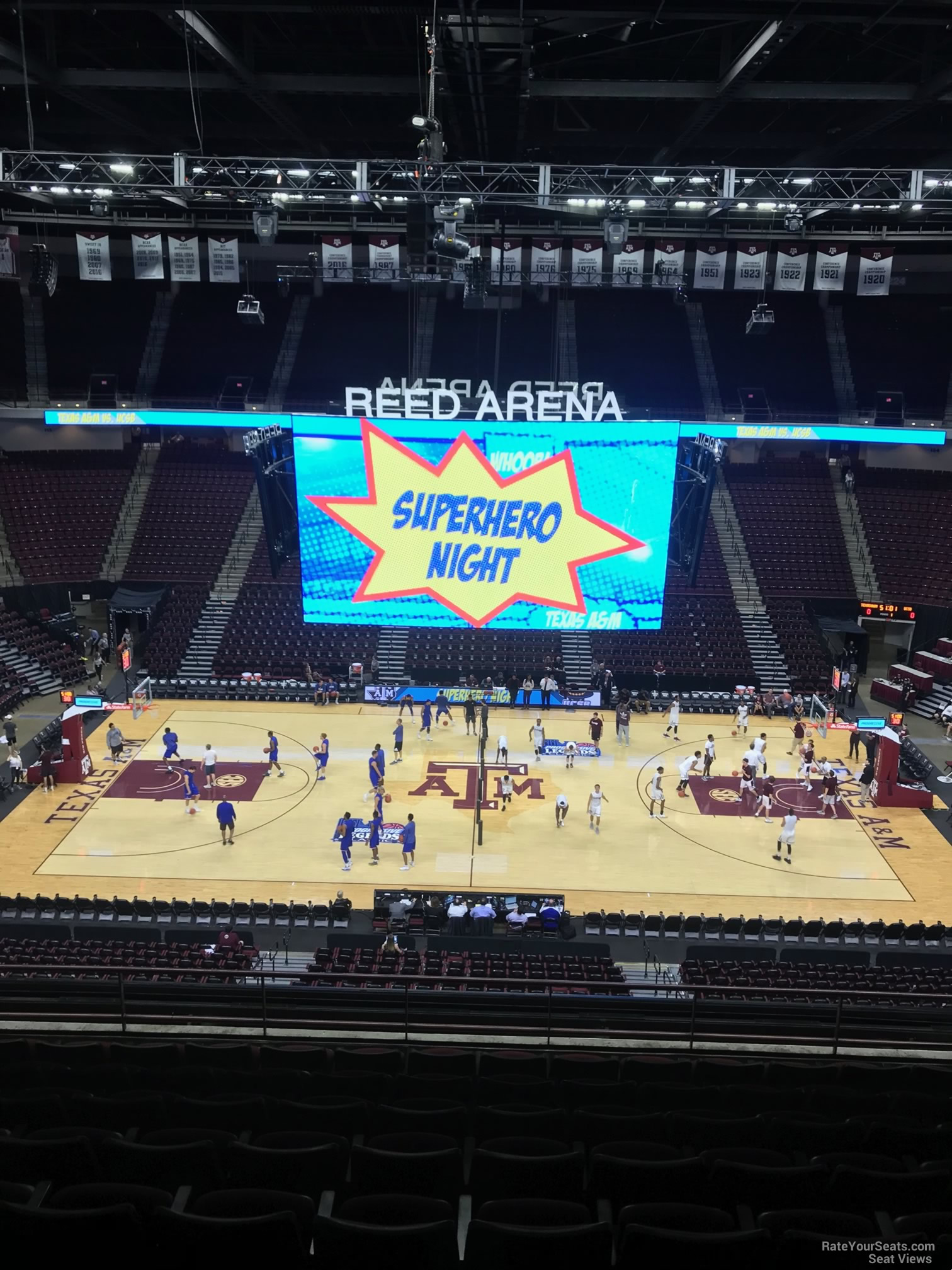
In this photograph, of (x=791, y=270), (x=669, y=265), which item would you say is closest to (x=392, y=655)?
(x=669, y=265)

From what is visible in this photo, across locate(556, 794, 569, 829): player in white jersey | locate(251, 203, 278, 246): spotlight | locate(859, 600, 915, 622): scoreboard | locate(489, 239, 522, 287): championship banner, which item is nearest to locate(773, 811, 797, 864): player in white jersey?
locate(556, 794, 569, 829): player in white jersey

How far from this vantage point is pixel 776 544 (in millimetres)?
38812

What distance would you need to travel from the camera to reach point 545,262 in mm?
30922

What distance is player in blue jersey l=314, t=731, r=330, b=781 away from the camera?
25.6 meters

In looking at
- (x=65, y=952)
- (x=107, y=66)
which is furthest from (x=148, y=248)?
(x=65, y=952)

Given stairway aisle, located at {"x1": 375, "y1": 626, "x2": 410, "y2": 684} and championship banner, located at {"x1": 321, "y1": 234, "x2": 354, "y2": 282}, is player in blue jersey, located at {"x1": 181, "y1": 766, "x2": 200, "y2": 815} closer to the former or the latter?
stairway aisle, located at {"x1": 375, "y1": 626, "x2": 410, "y2": 684}

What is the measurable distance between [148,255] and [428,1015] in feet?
95.1

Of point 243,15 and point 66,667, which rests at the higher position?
point 243,15

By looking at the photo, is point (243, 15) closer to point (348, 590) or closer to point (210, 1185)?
point (348, 590)

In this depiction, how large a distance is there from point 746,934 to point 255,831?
1173 centimetres

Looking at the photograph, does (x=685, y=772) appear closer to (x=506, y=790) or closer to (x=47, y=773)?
(x=506, y=790)

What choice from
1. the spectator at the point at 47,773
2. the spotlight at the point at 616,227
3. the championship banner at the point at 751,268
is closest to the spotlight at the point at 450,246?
the spotlight at the point at 616,227

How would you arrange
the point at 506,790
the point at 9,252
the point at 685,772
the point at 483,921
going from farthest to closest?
the point at 9,252 < the point at 685,772 < the point at 506,790 < the point at 483,921

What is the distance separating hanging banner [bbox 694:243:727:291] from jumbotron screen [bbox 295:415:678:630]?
744cm
